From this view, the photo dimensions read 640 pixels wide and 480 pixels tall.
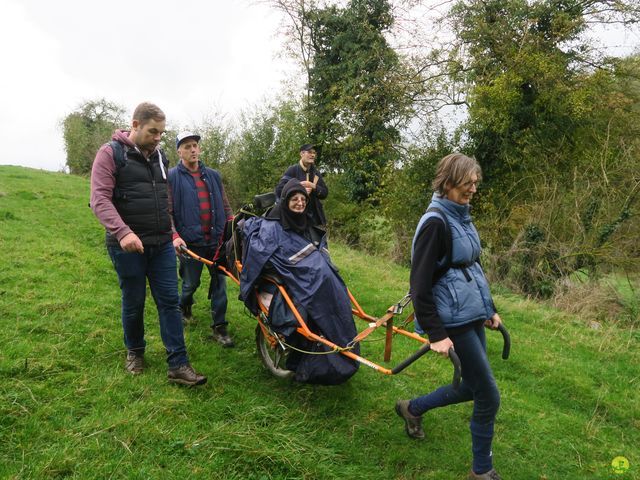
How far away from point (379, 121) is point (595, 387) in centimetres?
1142

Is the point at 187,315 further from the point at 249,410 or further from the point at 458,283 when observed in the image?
the point at 458,283

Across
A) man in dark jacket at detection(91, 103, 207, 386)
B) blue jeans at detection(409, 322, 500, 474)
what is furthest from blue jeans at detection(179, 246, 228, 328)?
blue jeans at detection(409, 322, 500, 474)

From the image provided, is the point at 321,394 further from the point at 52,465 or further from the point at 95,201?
the point at 95,201

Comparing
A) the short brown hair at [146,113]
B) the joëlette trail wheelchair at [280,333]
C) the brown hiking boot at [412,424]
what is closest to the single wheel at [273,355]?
the joëlette trail wheelchair at [280,333]

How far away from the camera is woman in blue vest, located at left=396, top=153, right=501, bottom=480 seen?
268 centimetres

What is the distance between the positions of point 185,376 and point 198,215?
1661mm

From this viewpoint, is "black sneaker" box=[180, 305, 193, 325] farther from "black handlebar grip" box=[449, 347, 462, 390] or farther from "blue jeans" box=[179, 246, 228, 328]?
"black handlebar grip" box=[449, 347, 462, 390]

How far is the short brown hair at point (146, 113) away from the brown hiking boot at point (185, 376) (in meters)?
1.98

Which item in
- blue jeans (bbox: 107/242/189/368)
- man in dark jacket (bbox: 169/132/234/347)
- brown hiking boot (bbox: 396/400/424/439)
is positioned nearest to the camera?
brown hiking boot (bbox: 396/400/424/439)

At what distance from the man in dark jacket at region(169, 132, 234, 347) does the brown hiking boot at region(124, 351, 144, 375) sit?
945mm

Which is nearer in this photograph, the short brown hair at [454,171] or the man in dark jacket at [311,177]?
the short brown hair at [454,171]

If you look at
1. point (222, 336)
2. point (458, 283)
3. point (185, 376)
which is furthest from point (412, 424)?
point (222, 336)

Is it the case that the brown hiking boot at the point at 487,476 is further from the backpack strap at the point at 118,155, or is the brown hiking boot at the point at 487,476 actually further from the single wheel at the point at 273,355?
the backpack strap at the point at 118,155

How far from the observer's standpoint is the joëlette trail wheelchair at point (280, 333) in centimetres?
310
